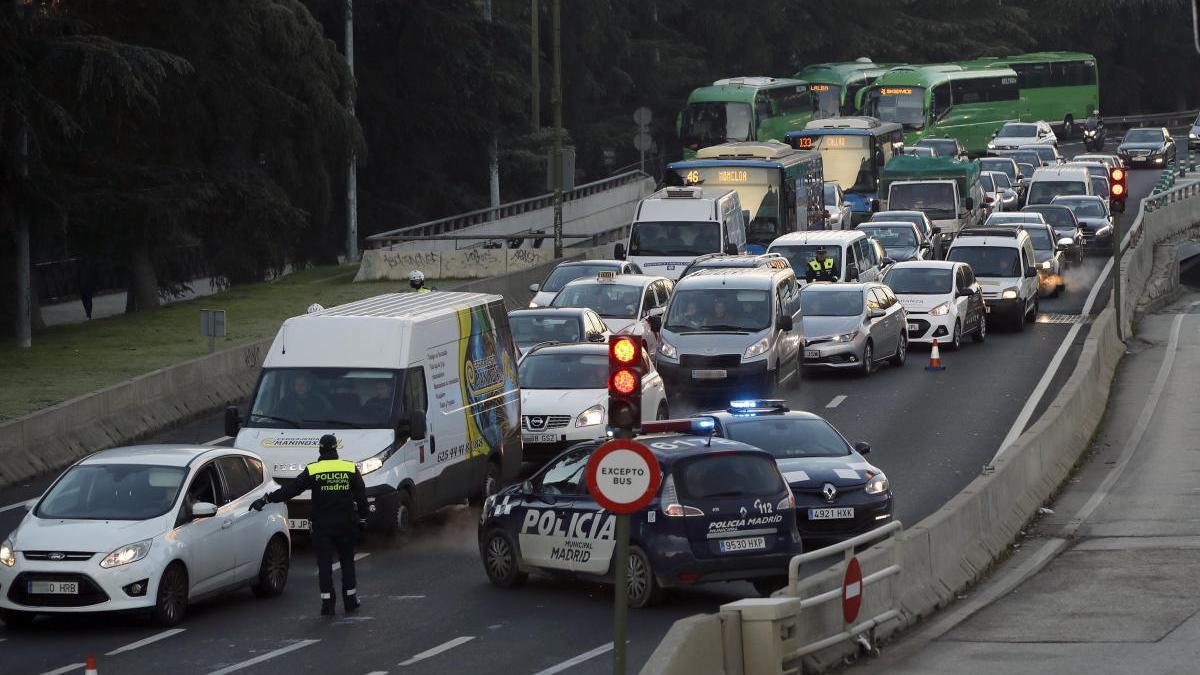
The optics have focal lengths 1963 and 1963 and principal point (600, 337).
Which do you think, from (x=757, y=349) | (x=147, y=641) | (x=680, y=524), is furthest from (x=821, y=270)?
(x=147, y=641)

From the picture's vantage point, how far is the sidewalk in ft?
49.3

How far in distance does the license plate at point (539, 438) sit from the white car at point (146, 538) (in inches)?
258

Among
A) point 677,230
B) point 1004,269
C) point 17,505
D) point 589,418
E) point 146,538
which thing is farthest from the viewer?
point 1004,269

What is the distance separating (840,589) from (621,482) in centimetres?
324

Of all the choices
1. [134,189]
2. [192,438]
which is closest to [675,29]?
[134,189]

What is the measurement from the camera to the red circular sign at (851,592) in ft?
49.1

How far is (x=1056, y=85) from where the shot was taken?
303ft

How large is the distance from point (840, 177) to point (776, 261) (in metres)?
29.2

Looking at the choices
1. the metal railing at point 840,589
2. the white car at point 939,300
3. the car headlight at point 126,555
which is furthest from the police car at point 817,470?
the white car at point 939,300

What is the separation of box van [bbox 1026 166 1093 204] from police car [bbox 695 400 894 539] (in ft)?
127

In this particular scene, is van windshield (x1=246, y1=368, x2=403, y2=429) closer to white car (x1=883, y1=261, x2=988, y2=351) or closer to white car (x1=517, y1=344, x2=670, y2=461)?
white car (x1=517, y1=344, x2=670, y2=461)

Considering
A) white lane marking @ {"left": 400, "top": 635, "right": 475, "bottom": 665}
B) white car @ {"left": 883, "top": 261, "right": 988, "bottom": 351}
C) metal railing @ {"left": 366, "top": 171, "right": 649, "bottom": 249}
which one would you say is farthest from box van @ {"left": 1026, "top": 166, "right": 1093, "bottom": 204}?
white lane marking @ {"left": 400, "top": 635, "right": 475, "bottom": 665}

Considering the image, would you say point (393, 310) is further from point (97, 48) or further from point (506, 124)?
point (506, 124)

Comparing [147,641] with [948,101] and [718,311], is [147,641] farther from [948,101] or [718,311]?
[948,101]
